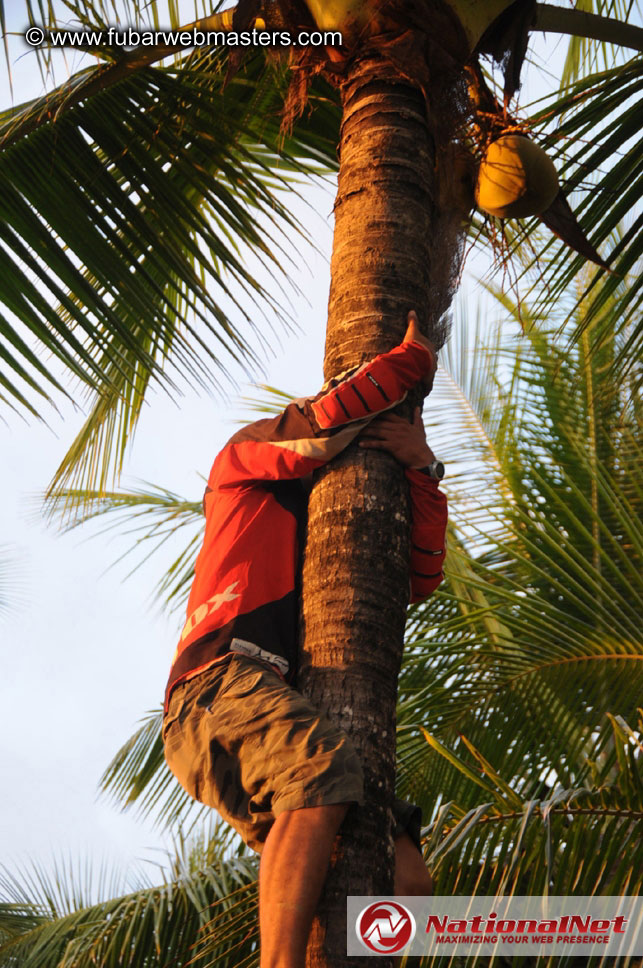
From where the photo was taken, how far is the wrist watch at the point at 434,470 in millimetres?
2680

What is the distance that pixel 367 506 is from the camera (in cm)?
247

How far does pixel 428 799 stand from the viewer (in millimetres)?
5152

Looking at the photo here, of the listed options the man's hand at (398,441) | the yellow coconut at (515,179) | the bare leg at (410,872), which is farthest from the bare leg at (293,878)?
the yellow coconut at (515,179)

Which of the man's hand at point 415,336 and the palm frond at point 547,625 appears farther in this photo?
the palm frond at point 547,625

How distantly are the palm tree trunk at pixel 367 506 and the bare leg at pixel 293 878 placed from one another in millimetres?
33

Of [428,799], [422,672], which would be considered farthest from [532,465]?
[428,799]

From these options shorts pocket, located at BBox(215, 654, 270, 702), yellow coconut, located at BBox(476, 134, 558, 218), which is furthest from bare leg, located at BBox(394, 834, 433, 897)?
yellow coconut, located at BBox(476, 134, 558, 218)

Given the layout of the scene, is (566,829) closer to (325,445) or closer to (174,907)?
(325,445)

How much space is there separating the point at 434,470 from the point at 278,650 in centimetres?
57

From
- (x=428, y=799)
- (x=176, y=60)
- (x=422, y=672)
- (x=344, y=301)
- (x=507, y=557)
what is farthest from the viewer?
(x=507, y=557)

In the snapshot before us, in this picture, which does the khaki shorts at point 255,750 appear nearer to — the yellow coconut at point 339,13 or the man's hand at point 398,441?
the man's hand at point 398,441

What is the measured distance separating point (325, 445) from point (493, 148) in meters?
1.03

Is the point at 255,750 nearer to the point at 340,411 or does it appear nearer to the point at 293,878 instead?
the point at 293,878

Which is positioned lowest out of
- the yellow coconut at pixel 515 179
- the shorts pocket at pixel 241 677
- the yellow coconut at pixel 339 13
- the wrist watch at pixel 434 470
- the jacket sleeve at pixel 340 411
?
the shorts pocket at pixel 241 677
